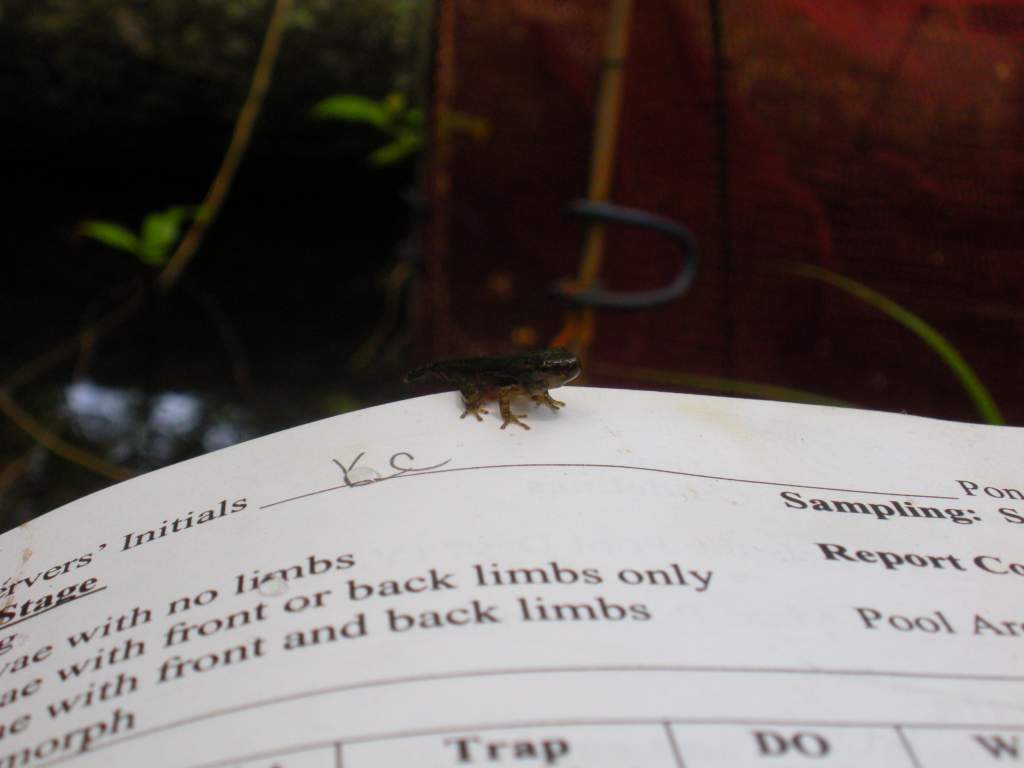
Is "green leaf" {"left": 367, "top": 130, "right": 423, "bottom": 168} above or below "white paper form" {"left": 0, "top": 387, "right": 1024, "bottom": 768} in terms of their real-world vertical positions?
above

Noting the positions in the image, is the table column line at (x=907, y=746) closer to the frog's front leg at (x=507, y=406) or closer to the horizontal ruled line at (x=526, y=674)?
the horizontal ruled line at (x=526, y=674)

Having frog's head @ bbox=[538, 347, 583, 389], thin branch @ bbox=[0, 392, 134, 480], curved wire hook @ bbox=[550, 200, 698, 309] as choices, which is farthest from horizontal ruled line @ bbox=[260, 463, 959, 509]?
thin branch @ bbox=[0, 392, 134, 480]

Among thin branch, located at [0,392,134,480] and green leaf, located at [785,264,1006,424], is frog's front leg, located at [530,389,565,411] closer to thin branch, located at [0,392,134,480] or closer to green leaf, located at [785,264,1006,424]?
green leaf, located at [785,264,1006,424]

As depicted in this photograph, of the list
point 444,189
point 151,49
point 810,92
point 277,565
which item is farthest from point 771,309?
point 151,49

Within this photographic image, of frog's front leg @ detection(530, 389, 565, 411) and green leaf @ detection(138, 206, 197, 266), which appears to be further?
green leaf @ detection(138, 206, 197, 266)

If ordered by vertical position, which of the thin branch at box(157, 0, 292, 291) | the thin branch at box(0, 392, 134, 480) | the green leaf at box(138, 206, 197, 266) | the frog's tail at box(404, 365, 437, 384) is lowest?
the frog's tail at box(404, 365, 437, 384)

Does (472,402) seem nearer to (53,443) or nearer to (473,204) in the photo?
(473,204)
